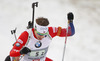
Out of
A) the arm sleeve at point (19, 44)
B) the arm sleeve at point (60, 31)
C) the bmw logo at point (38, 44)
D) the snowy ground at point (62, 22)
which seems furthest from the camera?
the snowy ground at point (62, 22)

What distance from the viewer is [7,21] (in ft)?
22.8

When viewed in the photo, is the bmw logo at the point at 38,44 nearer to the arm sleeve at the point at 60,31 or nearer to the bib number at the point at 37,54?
the bib number at the point at 37,54

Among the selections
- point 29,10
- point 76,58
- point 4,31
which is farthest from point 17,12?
point 76,58

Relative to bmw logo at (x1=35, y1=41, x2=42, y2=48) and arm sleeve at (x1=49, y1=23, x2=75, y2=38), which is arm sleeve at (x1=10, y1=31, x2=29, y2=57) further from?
arm sleeve at (x1=49, y1=23, x2=75, y2=38)

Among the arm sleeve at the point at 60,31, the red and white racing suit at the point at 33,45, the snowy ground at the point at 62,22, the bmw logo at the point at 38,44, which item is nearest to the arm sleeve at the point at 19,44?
the red and white racing suit at the point at 33,45

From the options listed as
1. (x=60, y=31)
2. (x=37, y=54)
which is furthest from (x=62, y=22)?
(x=37, y=54)

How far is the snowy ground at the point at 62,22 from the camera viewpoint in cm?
582

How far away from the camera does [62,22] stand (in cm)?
698

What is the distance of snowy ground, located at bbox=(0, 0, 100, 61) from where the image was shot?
5816 millimetres

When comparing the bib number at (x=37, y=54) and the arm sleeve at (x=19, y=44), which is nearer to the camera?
the arm sleeve at (x=19, y=44)

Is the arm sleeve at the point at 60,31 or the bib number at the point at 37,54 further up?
the arm sleeve at the point at 60,31

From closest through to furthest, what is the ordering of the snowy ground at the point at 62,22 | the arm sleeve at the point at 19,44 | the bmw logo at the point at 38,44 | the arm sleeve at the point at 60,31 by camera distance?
1. the arm sleeve at the point at 19,44
2. the bmw logo at the point at 38,44
3. the arm sleeve at the point at 60,31
4. the snowy ground at the point at 62,22

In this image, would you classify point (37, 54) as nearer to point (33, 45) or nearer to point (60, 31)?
point (33, 45)

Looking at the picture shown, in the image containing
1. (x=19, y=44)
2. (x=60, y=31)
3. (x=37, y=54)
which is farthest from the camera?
(x=60, y=31)
